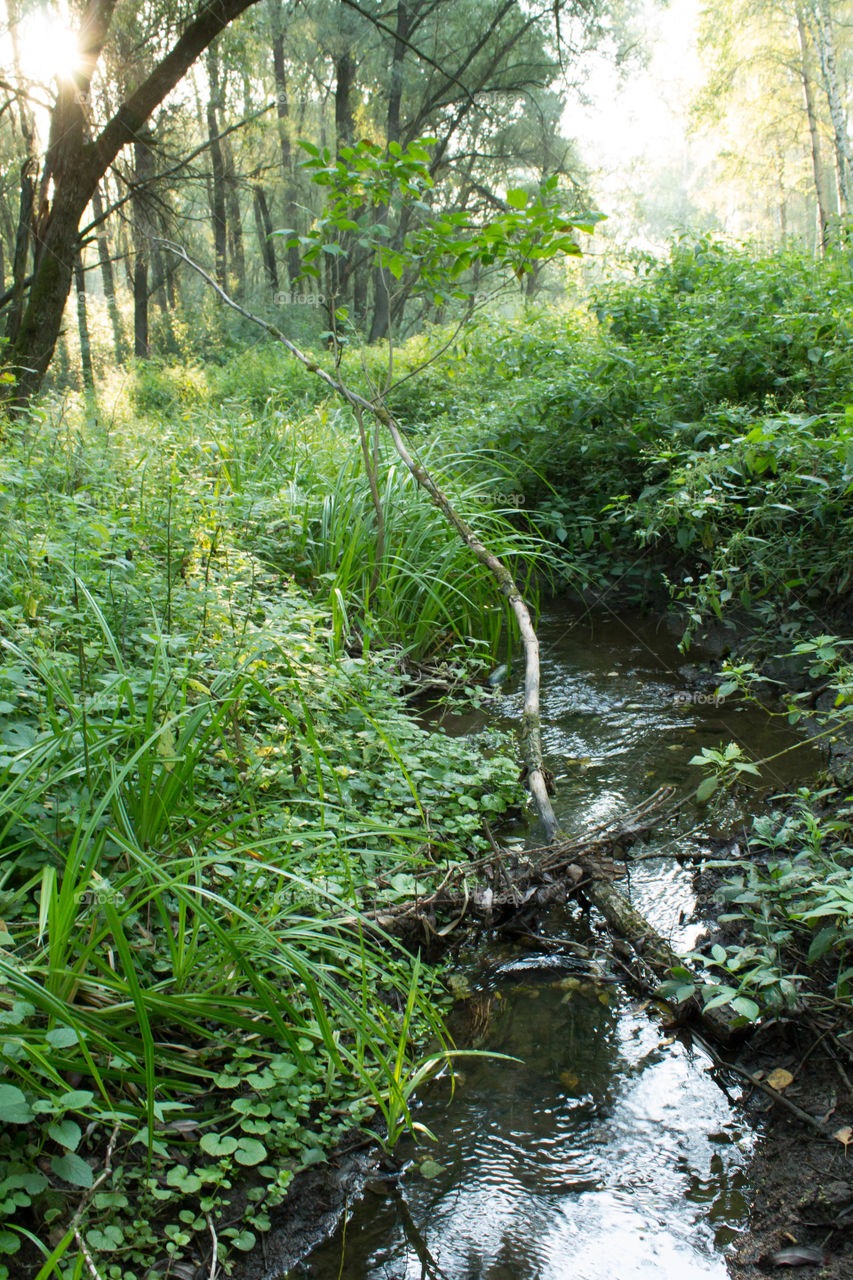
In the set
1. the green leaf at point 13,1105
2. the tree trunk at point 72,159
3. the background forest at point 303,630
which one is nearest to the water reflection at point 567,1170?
the background forest at point 303,630

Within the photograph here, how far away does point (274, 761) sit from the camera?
7.72ft

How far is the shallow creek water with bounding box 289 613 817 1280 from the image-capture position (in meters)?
1.47

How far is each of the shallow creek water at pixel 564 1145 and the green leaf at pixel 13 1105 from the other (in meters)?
0.60

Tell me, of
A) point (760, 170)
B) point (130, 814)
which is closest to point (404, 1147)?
point (130, 814)

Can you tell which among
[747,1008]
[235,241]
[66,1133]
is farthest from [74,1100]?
[235,241]

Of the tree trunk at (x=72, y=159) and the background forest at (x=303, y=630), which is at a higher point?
the tree trunk at (x=72, y=159)

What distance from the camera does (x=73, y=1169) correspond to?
130 cm

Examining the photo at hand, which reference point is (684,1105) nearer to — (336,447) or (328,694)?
(328,694)

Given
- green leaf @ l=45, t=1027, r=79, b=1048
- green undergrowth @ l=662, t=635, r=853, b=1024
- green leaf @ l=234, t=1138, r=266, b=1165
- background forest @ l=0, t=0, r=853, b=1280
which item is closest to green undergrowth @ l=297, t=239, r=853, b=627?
background forest @ l=0, t=0, r=853, b=1280

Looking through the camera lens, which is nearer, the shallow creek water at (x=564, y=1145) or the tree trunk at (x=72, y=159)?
the shallow creek water at (x=564, y=1145)

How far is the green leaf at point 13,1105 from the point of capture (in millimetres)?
1234

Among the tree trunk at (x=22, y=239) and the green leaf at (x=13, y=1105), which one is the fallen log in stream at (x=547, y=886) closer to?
the green leaf at (x=13, y=1105)

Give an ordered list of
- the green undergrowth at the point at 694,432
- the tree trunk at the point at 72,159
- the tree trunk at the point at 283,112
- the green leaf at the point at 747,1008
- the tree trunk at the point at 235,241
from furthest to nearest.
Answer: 1. the tree trunk at the point at 235,241
2. the tree trunk at the point at 283,112
3. the tree trunk at the point at 72,159
4. the green undergrowth at the point at 694,432
5. the green leaf at the point at 747,1008

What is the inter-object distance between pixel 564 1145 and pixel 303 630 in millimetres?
1849
